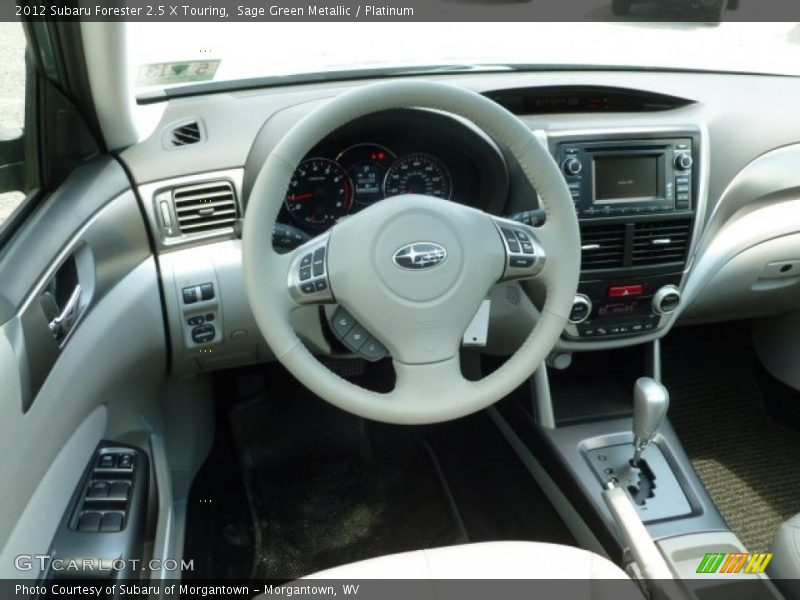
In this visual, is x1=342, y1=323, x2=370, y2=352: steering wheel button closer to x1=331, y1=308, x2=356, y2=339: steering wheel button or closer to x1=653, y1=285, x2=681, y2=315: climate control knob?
x1=331, y1=308, x2=356, y2=339: steering wheel button

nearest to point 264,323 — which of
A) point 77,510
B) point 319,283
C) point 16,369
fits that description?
point 319,283

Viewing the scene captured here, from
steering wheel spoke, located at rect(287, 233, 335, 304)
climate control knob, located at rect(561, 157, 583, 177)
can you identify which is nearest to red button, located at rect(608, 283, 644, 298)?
climate control knob, located at rect(561, 157, 583, 177)

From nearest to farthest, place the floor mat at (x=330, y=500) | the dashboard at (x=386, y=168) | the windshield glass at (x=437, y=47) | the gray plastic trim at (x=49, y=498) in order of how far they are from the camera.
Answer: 1. the gray plastic trim at (x=49, y=498)
2. the dashboard at (x=386, y=168)
3. the windshield glass at (x=437, y=47)
4. the floor mat at (x=330, y=500)

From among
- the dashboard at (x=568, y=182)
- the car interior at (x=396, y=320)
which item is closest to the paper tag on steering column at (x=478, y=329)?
the car interior at (x=396, y=320)

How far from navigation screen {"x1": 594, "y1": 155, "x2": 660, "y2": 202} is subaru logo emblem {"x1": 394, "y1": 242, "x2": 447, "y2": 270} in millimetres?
693

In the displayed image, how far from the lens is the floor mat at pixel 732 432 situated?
2.30 metres

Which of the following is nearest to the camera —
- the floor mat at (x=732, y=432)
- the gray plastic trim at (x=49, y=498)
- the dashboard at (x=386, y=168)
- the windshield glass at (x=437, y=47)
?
the gray plastic trim at (x=49, y=498)

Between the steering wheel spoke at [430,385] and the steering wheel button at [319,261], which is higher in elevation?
the steering wheel button at [319,261]

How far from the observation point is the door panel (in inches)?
46.9

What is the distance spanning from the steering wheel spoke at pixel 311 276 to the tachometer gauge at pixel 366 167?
1.26ft

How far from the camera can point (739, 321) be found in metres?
2.81

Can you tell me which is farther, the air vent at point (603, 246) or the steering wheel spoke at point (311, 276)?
the air vent at point (603, 246)

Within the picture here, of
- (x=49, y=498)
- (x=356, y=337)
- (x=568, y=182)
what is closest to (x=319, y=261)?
(x=356, y=337)

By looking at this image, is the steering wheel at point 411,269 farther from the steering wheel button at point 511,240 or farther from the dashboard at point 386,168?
the dashboard at point 386,168
